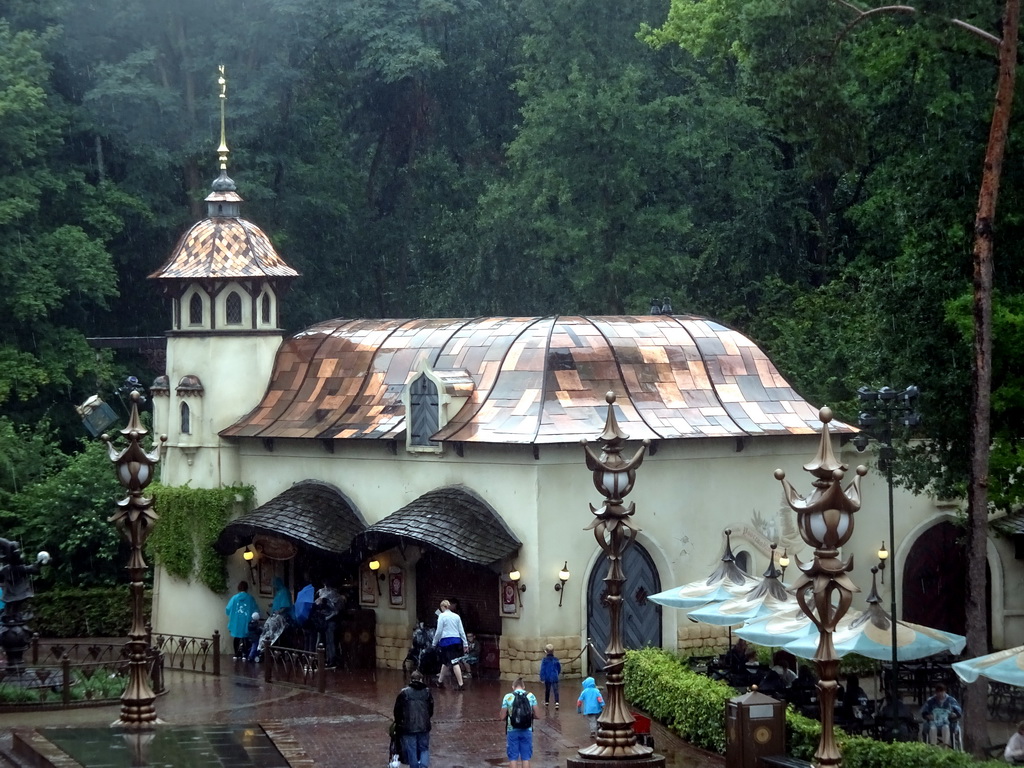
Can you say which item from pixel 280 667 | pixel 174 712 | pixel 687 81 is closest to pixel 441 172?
pixel 687 81

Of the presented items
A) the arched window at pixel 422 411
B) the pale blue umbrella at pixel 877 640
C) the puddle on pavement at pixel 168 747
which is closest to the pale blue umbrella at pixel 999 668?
the pale blue umbrella at pixel 877 640

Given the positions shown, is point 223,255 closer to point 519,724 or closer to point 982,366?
point 519,724

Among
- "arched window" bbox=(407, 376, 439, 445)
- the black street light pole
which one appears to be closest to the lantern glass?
the black street light pole

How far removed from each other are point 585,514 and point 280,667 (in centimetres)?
641

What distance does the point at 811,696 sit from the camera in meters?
26.5

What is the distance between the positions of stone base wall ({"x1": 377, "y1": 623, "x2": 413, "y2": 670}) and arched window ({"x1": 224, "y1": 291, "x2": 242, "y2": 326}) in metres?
7.25

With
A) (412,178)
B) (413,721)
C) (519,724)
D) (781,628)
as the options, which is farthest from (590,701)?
(412,178)

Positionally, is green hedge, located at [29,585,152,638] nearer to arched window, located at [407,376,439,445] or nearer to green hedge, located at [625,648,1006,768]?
arched window, located at [407,376,439,445]

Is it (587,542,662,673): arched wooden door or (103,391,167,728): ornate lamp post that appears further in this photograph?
(587,542,662,673): arched wooden door

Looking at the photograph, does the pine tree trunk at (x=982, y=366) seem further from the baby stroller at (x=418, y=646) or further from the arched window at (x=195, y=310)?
the arched window at (x=195, y=310)

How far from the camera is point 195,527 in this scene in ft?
117

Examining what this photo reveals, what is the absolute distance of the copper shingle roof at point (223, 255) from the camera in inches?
1400

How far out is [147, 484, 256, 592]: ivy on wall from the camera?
35.4 m

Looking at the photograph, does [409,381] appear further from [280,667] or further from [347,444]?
[280,667]
